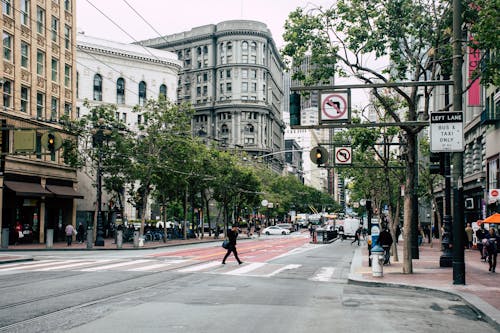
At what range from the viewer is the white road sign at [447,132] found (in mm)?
18234

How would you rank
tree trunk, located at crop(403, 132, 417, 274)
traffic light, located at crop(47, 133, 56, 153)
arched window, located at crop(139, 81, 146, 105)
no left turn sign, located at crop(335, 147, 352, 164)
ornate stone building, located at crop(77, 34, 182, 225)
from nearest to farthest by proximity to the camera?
tree trunk, located at crop(403, 132, 417, 274) → traffic light, located at crop(47, 133, 56, 153) → no left turn sign, located at crop(335, 147, 352, 164) → ornate stone building, located at crop(77, 34, 182, 225) → arched window, located at crop(139, 81, 146, 105)

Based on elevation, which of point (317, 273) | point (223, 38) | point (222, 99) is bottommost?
point (317, 273)

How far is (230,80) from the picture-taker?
137125mm

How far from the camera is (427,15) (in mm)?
22906

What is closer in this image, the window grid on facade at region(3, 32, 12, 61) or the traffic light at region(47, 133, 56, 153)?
the traffic light at region(47, 133, 56, 153)

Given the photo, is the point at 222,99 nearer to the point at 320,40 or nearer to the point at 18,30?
the point at 18,30

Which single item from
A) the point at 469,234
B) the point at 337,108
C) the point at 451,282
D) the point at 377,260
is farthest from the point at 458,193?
the point at 469,234

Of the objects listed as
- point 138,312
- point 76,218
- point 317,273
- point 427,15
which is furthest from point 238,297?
point 76,218

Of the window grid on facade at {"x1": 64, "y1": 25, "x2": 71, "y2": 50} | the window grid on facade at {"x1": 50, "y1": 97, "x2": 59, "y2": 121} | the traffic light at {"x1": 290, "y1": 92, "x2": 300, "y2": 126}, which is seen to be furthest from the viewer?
the window grid on facade at {"x1": 64, "y1": 25, "x2": 71, "y2": 50}

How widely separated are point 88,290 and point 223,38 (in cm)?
12613

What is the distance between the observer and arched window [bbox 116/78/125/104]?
88750 mm

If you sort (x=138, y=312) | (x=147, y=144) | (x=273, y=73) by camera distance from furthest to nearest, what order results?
(x=273, y=73)
(x=147, y=144)
(x=138, y=312)

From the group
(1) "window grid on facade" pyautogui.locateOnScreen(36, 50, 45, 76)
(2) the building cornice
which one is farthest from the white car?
(1) "window grid on facade" pyautogui.locateOnScreen(36, 50, 45, 76)

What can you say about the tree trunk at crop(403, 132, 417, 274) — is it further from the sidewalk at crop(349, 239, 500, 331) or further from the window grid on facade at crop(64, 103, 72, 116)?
the window grid on facade at crop(64, 103, 72, 116)
